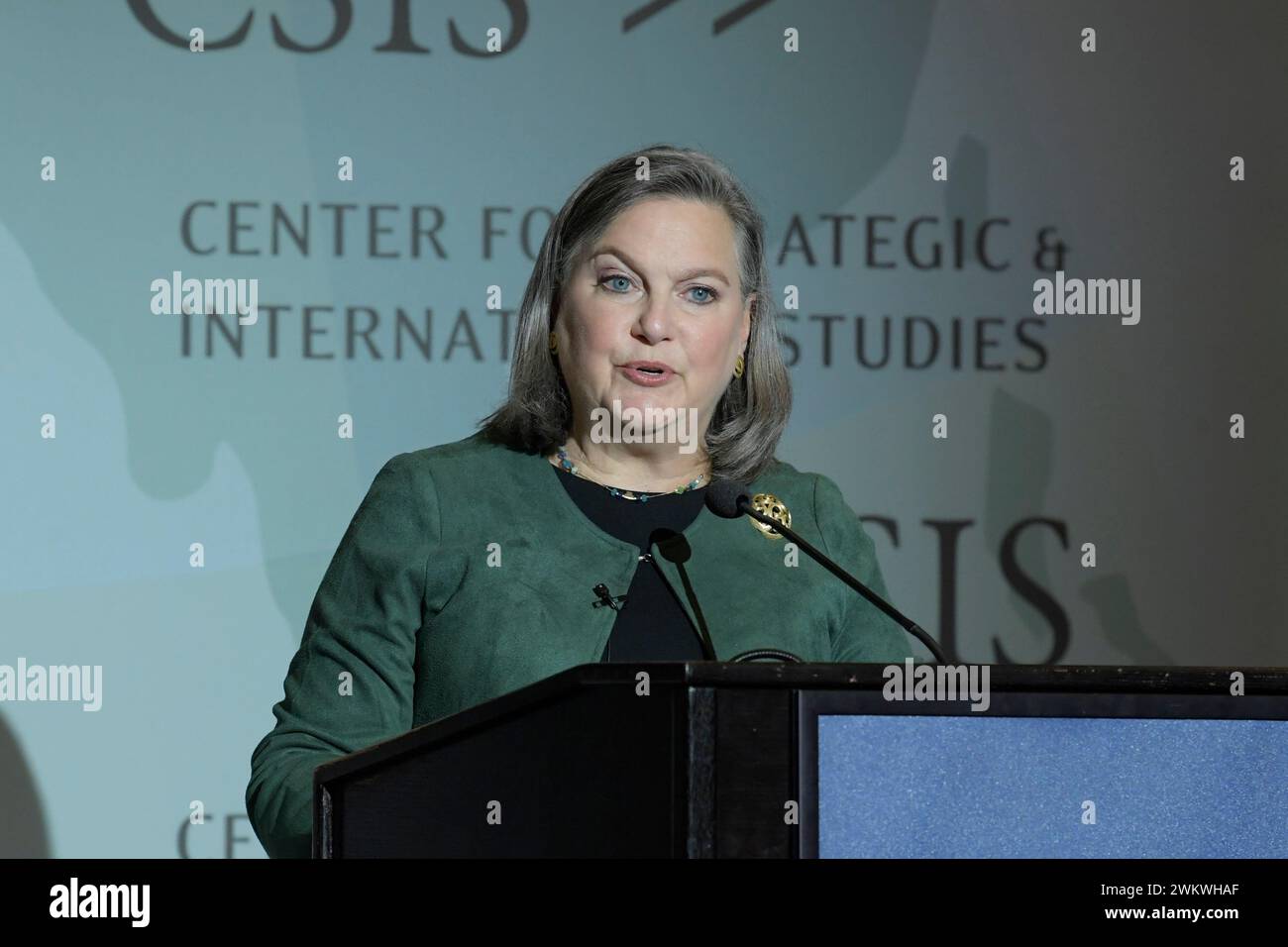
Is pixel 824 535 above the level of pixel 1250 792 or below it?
above

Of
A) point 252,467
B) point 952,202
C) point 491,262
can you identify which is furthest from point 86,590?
point 952,202

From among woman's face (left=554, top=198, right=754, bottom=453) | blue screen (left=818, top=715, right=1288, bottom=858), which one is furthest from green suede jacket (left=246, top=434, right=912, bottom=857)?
blue screen (left=818, top=715, right=1288, bottom=858)

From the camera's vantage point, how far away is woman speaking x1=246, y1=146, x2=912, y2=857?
1989mm

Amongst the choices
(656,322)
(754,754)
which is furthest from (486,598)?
(754,754)

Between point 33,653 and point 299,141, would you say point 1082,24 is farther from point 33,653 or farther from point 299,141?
point 33,653

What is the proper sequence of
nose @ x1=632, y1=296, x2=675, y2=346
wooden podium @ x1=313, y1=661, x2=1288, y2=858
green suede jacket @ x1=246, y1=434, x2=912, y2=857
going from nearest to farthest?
wooden podium @ x1=313, y1=661, x2=1288, y2=858 < green suede jacket @ x1=246, y1=434, x2=912, y2=857 < nose @ x1=632, y1=296, x2=675, y2=346

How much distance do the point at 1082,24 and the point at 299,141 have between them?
162cm

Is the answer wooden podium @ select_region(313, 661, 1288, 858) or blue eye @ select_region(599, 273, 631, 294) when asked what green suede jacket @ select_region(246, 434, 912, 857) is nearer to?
blue eye @ select_region(599, 273, 631, 294)

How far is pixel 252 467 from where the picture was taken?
3.27 meters

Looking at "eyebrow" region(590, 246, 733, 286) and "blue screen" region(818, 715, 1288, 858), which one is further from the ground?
"eyebrow" region(590, 246, 733, 286)

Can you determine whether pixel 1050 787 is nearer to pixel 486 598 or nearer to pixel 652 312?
pixel 486 598

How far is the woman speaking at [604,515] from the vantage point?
199 cm

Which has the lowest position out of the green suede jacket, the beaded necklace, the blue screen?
the blue screen

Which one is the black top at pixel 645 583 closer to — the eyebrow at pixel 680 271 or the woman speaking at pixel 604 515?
the woman speaking at pixel 604 515
